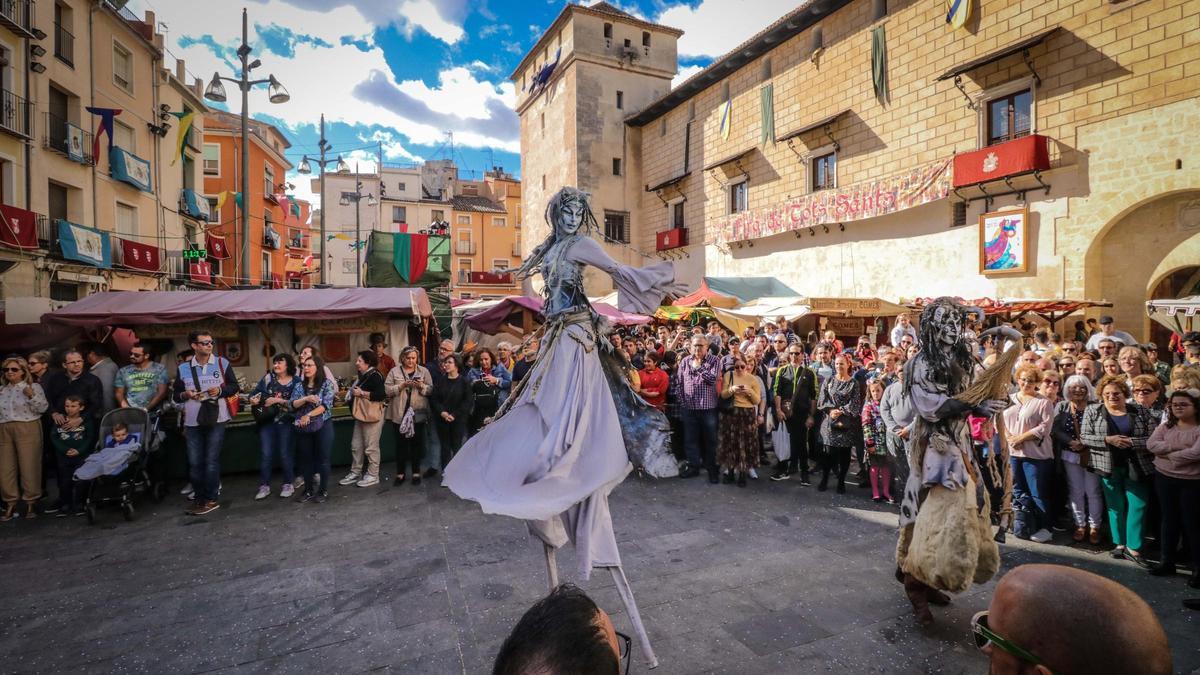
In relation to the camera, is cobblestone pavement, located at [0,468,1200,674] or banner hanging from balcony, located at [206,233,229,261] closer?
cobblestone pavement, located at [0,468,1200,674]

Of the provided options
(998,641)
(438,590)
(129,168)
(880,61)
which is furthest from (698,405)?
(129,168)

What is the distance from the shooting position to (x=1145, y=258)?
13461 mm

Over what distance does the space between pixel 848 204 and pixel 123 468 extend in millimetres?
20367

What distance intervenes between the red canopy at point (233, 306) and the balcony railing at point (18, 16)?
11.0m

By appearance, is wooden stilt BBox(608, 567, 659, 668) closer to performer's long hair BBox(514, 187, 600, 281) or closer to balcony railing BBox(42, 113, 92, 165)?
performer's long hair BBox(514, 187, 600, 281)

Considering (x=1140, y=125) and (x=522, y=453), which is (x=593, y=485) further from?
(x=1140, y=125)

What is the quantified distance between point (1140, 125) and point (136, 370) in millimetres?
19526

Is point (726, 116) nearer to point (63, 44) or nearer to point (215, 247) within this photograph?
point (63, 44)

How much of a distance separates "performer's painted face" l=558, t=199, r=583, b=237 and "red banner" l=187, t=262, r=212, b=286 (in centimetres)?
2550

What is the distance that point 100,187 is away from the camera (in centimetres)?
1873

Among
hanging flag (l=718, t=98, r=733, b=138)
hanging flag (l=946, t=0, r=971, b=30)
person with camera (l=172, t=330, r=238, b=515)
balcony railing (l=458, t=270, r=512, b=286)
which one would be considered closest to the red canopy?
person with camera (l=172, t=330, r=238, b=515)

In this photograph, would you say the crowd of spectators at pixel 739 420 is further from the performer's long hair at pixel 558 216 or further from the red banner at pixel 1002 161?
the red banner at pixel 1002 161

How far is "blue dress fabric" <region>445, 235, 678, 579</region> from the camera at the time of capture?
9.63 ft

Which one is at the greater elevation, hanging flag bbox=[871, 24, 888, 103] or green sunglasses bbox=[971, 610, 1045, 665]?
hanging flag bbox=[871, 24, 888, 103]
